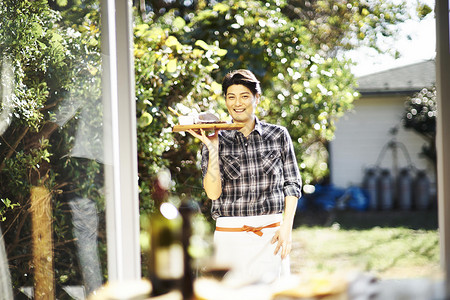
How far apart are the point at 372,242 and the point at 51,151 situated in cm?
526

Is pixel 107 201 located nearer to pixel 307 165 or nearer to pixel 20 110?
pixel 20 110

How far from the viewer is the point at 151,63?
343cm

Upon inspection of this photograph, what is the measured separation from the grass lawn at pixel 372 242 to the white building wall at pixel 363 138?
3.75 feet

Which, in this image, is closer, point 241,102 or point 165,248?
point 165,248

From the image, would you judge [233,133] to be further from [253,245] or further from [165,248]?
[165,248]

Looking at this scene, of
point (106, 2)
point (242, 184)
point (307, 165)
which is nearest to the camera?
point (106, 2)

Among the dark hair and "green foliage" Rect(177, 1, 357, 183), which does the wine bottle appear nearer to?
the dark hair

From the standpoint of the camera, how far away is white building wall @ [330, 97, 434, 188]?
30.3 feet

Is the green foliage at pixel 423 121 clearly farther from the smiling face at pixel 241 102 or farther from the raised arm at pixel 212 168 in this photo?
the raised arm at pixel 212 168

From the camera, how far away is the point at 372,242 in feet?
21.7

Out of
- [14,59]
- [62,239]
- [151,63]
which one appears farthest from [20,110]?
[151,63]

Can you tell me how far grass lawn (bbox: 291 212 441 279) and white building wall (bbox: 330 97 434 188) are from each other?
1.14 m

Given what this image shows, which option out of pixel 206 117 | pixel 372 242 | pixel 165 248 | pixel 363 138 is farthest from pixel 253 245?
pixel 363 138

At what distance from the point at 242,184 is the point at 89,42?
0.88 meters
